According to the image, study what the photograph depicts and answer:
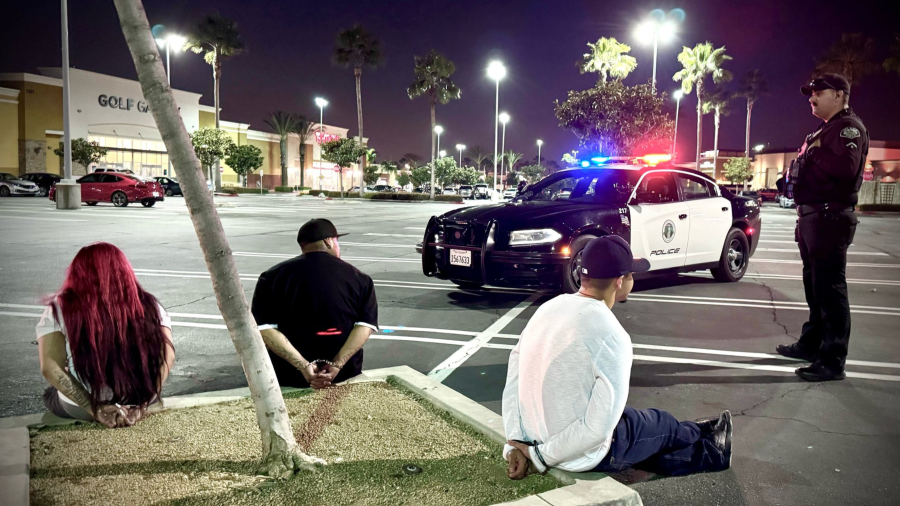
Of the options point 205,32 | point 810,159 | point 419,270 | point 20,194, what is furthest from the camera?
point 205,32

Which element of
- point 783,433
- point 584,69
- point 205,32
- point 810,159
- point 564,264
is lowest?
point 783,433

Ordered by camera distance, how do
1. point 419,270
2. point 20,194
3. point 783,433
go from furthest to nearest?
point 20,194
point 419,270
point 783,433

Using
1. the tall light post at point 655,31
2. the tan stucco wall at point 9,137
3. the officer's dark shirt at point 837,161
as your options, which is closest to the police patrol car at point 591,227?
the officer's dark shirt at point 837,161

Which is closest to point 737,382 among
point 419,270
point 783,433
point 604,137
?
point 783,433

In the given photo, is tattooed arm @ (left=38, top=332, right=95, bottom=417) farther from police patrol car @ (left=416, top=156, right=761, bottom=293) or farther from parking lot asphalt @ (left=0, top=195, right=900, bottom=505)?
police patrol car @ (left=416, top=156, right=761, bottom=293)

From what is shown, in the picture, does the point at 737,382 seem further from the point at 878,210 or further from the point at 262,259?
the point at 878,210

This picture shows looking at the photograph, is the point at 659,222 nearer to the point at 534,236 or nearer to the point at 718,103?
the point at 534,236

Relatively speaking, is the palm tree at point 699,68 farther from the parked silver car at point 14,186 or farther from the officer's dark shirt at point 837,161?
the officer's dark shirt at point 837,161

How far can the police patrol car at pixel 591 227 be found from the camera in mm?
8047

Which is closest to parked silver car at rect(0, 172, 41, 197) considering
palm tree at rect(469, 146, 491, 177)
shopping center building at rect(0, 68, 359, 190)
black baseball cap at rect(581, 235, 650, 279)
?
shopping center building at rect(0, 68, 359, 190)

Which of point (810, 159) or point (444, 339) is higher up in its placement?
point (810, 159)

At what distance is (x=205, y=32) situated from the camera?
55.7 metres

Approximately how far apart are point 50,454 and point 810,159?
544 centimetres

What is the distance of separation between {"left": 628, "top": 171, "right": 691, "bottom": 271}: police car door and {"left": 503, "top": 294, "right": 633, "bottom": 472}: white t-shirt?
5.95 metres
